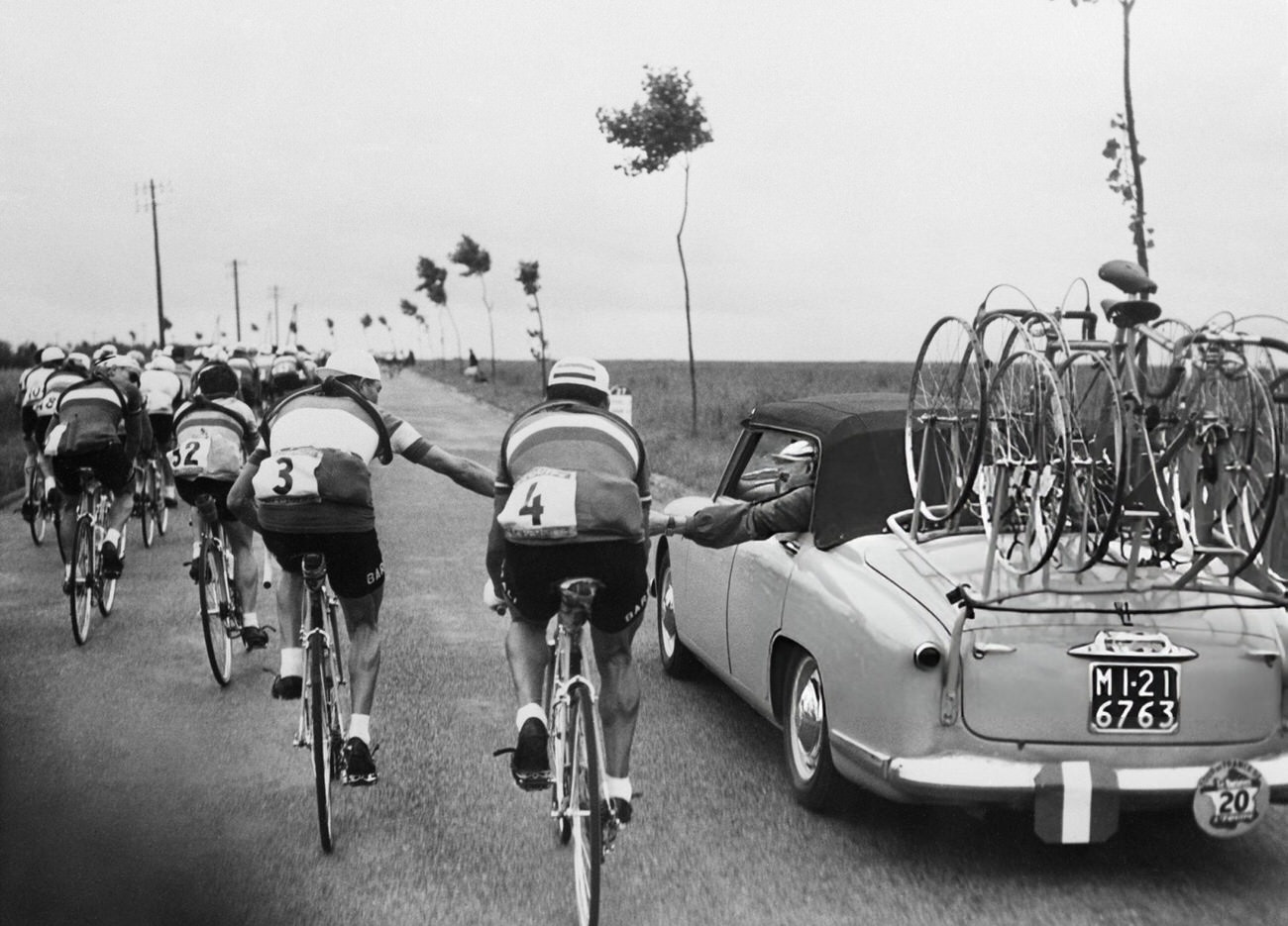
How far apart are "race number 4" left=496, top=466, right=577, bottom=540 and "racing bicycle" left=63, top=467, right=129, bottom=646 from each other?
519 cm

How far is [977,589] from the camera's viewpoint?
4.93 m

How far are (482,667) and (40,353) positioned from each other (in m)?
8.15

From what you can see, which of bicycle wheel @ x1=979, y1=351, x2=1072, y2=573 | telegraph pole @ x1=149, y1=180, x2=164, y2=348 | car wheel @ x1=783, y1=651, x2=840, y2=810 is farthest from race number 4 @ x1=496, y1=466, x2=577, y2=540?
telegraph pole @ x1=149, y1=180, x2=164, y2=348

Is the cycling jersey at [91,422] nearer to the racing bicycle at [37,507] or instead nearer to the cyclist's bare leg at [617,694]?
the racing bicycle at [37,507]

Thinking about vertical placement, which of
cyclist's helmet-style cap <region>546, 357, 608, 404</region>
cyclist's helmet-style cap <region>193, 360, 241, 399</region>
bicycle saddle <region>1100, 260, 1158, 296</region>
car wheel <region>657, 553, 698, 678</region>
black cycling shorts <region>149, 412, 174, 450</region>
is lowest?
car wheel <region>657, 553, 698, 678</region>

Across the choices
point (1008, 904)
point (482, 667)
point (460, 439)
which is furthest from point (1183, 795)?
point (460, 439)

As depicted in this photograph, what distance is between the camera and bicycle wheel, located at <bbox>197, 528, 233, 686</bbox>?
25.6ft

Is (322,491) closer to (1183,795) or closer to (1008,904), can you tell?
(1008,904)

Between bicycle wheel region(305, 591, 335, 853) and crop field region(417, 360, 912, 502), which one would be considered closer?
bicycle wheel region(305, 591, 335, 853)

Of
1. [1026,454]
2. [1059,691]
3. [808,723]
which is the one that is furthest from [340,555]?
[1059,691]

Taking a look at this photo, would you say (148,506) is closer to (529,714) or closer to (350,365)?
(350,365)

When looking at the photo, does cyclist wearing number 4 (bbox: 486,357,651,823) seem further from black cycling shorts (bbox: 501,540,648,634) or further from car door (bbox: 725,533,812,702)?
car door (bbox: 725,533,812,702)

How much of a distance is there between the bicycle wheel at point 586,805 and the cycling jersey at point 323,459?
4.63 feet

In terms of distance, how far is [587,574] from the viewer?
183 inches
